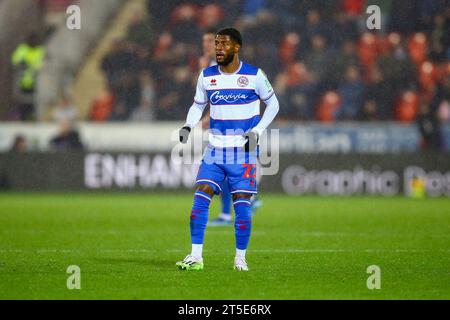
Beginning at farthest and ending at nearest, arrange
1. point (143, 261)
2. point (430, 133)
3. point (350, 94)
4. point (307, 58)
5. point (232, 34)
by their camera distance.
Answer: point (307, 58)
point (350, 94)
point (430, 133)
point (143, 261)
point (232, 34)

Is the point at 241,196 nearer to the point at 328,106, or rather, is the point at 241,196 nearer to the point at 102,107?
the point at 328,106

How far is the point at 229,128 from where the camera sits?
894cm

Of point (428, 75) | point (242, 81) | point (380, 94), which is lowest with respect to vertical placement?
point (242, 81)

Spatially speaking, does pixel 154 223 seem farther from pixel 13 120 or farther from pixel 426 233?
pixel 13 120

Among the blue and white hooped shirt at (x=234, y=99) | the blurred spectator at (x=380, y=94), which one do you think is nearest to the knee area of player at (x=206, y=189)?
the blue and white hooped shirt at (x=234, y=99)

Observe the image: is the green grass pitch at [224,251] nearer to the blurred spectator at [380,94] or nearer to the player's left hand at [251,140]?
the player's left hand at [251,140]

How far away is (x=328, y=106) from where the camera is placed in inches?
840

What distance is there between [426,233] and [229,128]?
461cm

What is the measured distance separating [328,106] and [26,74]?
21.5 ft

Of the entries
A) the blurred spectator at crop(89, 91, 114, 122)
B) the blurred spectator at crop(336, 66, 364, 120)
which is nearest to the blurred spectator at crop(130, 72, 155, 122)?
the blurred spectator at crop(89, 91, 114, 122)

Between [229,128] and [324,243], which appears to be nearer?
[229,128]

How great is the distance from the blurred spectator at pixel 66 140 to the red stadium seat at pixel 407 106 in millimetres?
6748

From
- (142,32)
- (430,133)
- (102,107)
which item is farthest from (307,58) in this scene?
(102,107)
